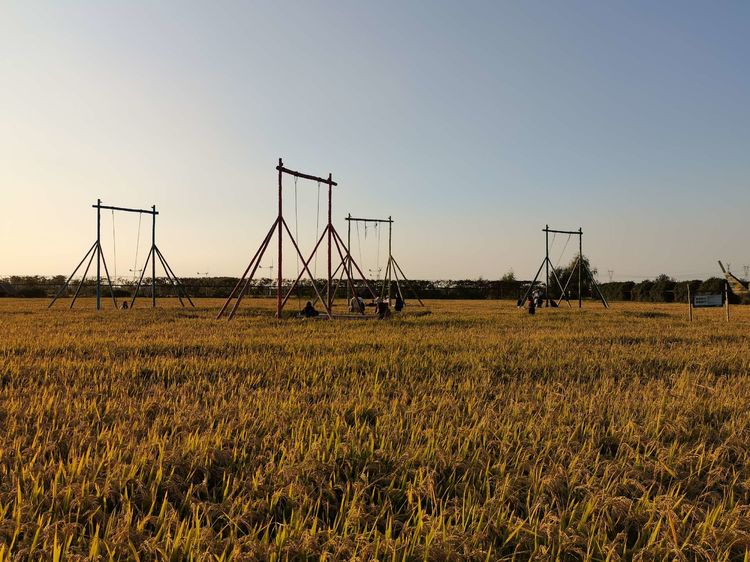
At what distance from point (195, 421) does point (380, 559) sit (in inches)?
85.1

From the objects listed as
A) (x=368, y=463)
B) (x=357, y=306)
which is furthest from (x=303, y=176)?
(x=368, y=463)

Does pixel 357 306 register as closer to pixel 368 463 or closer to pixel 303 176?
pixel 303 176

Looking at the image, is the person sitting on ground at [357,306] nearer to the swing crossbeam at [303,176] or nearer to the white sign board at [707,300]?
the swing crossbeam at [303,176]

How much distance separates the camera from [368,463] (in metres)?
2.68

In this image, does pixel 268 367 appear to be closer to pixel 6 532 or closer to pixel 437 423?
pixel 437 423

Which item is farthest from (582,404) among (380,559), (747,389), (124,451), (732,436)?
(124,451)

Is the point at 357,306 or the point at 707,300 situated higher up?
the point at 707,300

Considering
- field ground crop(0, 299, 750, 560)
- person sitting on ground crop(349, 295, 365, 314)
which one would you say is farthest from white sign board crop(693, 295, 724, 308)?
field ground crop(0, 299, 750, 560)

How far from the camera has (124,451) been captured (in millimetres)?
2770

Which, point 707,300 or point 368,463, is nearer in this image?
point 368,463

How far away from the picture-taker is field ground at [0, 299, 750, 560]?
75.5 inches

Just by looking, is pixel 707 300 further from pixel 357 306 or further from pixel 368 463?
pixel 368 463

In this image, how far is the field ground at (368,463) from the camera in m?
1.92

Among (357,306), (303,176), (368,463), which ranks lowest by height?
(368,463)
